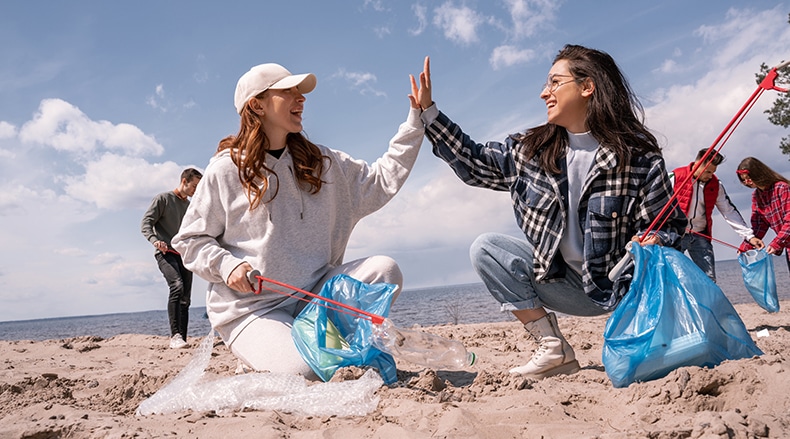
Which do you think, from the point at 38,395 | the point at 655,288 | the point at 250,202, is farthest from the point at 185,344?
the point at 655,288

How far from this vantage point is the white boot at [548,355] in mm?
2619

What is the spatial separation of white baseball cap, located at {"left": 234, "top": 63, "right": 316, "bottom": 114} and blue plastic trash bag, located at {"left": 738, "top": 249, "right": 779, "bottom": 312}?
4.51 m

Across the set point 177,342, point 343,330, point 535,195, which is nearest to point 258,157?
point 343,330

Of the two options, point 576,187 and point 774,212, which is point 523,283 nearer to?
point 576,187

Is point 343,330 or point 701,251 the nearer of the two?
point 343,330

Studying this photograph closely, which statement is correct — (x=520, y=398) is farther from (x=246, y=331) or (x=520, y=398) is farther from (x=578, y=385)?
(x=246, y=331)

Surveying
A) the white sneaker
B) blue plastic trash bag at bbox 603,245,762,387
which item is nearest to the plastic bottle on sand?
blue plastic trash bag at bbox 603,245,762,387

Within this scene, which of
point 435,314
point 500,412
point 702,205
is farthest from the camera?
point 435,314

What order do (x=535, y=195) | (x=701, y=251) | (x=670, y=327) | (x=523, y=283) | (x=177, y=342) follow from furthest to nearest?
1. (x=177, y=342)
2. (x=701, y=251)
3. (x=523, y=283)
4. (x=535, y=195)
5. (x=670, y=327)

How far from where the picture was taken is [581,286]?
2.64 m

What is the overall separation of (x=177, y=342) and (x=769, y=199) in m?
5.53

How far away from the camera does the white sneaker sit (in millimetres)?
5028

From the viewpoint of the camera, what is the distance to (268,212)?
274 centimetres

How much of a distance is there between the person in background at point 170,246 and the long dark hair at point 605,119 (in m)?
3.64
